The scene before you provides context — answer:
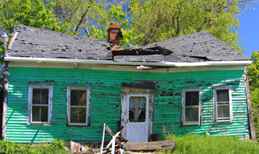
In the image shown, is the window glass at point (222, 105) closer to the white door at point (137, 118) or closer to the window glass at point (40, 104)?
the white door at point (137, 118)

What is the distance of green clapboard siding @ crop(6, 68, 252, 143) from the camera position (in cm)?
848

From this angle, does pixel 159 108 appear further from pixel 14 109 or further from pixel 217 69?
pixel 14 109

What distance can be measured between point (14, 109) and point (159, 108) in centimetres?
551

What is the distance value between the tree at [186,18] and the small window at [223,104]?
43.0ft

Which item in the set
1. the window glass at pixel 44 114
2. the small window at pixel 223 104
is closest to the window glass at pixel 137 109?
the small window at pixel 223 104

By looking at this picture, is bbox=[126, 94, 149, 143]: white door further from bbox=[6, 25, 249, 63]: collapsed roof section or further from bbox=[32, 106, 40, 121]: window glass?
bbox=[32, 106, 40, 121]: window glass

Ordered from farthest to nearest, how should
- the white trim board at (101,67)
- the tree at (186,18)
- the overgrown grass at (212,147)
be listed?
1. the tree at (186,18)
2. the white trim board at (101,67)
3. the overgrown grass at (212,147)

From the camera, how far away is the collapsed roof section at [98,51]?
8.48 metres

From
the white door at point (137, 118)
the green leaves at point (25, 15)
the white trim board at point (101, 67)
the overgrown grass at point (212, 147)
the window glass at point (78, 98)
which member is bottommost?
the overgrown grass at point (212, 147)

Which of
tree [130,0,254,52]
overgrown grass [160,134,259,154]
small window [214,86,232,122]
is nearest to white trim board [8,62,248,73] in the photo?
small window [214,86,232,122]

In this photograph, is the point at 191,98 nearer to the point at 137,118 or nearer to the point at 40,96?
the point at 137,118

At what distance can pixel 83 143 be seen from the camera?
8570 millimetres

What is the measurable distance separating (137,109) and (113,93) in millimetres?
1145

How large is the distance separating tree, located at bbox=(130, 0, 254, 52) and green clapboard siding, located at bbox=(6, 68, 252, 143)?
13557mm
